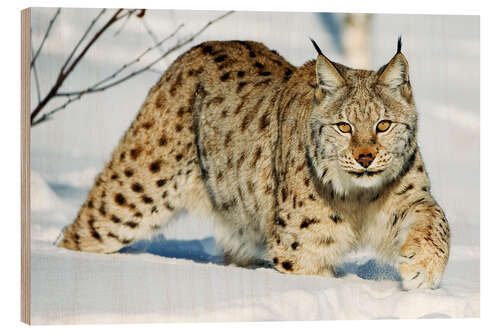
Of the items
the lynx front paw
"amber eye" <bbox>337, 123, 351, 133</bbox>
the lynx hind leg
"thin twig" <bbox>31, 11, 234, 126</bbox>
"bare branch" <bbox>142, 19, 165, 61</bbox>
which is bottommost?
the lynx front paw

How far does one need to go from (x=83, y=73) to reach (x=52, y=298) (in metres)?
1.42

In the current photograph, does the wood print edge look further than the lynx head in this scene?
Yes

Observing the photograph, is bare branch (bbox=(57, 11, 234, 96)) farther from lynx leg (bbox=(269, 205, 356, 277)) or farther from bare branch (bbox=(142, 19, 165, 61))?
lynx leg (bbox=(269, 205, 356, 277))

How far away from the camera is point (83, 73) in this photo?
706cm

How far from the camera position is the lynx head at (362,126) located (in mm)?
6734

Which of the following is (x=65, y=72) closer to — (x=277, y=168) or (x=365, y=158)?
(x=277, y=168)

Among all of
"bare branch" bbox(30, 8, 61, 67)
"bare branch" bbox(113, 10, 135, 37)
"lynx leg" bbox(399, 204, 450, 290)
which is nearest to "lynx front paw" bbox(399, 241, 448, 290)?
"lynx leg" bbox(399, 204, 450, 290)

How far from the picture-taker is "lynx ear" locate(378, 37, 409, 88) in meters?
6.86

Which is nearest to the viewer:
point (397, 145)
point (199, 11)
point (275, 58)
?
point (397, 145)

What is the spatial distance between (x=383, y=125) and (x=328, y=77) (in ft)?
1.59

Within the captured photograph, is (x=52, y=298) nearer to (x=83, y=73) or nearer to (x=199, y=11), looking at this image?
(x=83, y=73)

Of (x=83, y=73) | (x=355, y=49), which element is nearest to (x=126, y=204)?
(x=83, y=73)

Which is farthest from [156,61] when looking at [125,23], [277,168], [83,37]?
[277,168]

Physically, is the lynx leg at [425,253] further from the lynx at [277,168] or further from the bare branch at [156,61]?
the bare branch at [156,61]
